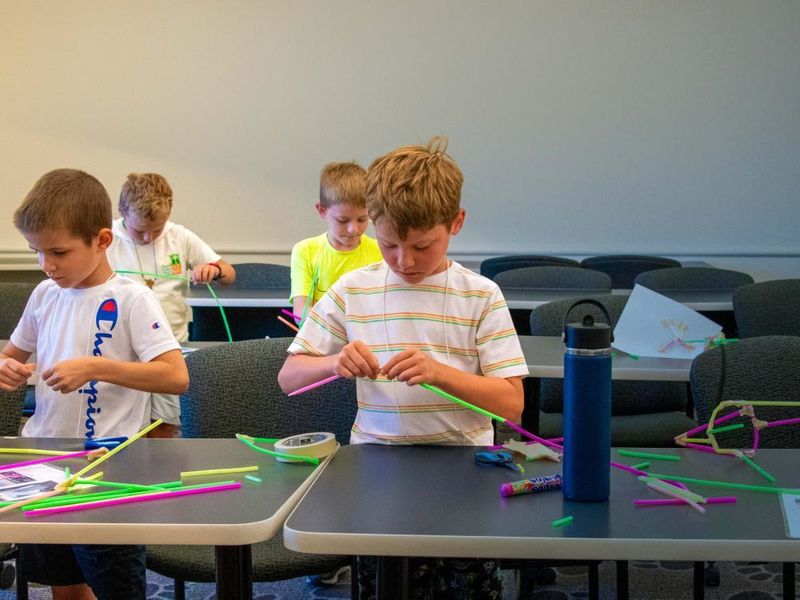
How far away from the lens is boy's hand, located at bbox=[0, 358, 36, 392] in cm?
190

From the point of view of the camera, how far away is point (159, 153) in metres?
6.52

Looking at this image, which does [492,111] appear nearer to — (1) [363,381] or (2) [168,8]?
(2) [168,8]

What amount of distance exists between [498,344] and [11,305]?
103 inches

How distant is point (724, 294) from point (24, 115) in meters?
4.78

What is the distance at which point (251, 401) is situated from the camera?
7.76ft

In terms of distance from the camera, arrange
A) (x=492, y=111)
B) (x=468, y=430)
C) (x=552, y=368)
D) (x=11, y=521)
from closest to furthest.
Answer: (x=11, y=521), (x=468, y=430), (x=552, y=368), (x=492, y=111)

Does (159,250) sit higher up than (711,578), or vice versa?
(159,250)

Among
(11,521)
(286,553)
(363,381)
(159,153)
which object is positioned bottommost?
(286,553)

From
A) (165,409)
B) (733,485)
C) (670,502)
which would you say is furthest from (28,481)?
(165,409)

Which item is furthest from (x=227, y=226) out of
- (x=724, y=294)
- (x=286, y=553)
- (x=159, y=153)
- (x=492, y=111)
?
(x=286, y=553)

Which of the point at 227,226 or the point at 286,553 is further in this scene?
the point at 227,226

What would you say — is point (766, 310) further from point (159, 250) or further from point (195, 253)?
point (159, 250)

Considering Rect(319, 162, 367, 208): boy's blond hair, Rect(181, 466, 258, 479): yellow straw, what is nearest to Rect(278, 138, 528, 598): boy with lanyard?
Rect(181, 466, 258, 479): yellow straw

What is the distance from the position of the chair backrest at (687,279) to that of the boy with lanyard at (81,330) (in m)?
→ 2.95
